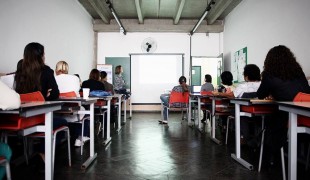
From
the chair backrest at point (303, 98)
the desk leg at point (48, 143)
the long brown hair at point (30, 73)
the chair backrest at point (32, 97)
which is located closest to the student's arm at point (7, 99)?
the desk leg at point (48, 143)

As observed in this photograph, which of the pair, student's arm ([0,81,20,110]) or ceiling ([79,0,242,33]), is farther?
ceiling ([79,0,242,33])

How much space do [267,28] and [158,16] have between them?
13.3 feet

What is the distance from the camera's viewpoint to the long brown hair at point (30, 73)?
2.21m

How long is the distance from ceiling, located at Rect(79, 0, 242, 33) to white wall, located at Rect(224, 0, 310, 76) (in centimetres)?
61

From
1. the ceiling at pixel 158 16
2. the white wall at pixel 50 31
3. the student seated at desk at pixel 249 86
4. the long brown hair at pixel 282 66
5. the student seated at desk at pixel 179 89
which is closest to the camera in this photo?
the long brown hair at pixel 282 66

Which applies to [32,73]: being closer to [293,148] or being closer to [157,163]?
[157,163]

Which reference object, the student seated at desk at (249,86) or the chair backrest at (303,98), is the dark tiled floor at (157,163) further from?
the chair backrest at (303,98)

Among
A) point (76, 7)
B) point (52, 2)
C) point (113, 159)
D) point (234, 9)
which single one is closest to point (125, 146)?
point (113, 159)

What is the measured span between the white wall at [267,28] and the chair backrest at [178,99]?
1807 millimetres

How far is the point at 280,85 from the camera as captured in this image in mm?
2131

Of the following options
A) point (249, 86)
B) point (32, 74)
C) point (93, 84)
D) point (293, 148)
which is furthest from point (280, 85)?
point (93, 84)

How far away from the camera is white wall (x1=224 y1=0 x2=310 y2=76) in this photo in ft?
12.4

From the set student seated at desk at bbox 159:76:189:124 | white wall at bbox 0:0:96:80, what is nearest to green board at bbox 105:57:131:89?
white wall at bbox 0:0:96:80

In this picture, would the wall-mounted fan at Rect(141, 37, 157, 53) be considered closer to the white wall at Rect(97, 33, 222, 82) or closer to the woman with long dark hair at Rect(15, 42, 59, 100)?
the white wall at Rect(97, 33, 222, 82)
